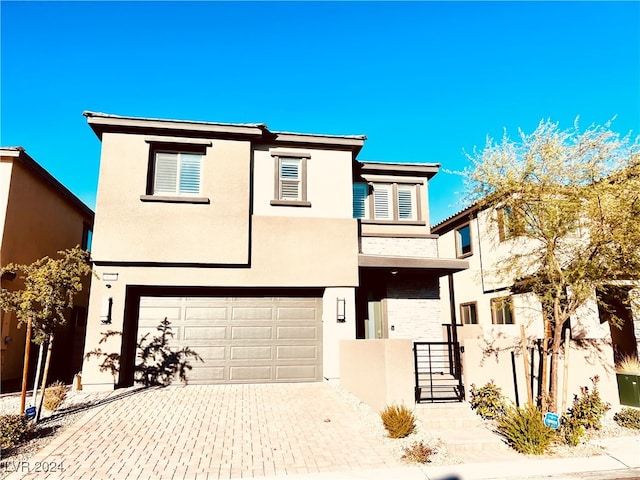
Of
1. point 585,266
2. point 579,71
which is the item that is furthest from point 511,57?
point 585,266

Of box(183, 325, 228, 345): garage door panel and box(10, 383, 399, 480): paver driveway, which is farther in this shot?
box(183, 325, 228, 345): garage door panel

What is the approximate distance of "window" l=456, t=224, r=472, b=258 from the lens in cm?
1947

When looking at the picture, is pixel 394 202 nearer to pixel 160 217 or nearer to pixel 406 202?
pixel 406 202

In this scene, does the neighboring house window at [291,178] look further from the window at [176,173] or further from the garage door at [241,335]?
the garage door at [241,335]

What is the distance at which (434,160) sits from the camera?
1455 cm

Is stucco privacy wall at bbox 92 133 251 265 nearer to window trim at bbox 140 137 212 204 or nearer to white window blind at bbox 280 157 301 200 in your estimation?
window trim at bbox 140 137 212 204

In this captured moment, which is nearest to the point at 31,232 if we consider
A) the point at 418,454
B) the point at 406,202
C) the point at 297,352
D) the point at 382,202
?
the point at 297,352

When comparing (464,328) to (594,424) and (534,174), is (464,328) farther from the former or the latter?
(534,174)

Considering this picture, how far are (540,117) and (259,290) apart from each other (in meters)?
8.32

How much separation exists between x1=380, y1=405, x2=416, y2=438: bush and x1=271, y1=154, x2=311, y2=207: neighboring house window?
683 centimetres

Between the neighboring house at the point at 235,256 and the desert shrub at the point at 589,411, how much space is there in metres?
4.91

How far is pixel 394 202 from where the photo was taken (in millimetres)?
14219

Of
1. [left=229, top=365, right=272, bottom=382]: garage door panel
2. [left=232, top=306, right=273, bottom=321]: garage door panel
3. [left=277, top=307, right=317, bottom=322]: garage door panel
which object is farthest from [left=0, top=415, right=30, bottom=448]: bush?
[left=277, top=307, right=317, bottom=322]: garage door panel

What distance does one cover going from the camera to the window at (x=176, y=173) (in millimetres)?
11781
